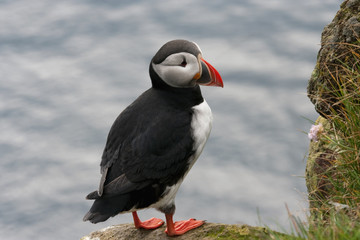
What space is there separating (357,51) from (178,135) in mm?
2195

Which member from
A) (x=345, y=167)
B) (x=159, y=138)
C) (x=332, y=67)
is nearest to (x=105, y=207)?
(x=159, y=138)

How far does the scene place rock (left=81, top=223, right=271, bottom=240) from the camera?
5910 millimetres

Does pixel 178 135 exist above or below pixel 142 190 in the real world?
above

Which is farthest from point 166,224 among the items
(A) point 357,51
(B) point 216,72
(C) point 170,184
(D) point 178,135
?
(A) point 357,51

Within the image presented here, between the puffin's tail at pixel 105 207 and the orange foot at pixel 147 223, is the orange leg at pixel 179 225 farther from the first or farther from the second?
the puffin's tail at pixel 105 207

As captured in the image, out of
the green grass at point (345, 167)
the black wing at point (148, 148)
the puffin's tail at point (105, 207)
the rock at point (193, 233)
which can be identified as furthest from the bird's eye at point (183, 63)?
the rock at point (193, 233)

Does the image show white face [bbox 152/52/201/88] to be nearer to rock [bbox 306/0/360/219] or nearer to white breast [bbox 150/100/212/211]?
white breast [bbox 150/100/212/211]

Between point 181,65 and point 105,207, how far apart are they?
4.73ft

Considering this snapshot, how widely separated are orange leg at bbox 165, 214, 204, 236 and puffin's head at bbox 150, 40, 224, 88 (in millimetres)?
1330

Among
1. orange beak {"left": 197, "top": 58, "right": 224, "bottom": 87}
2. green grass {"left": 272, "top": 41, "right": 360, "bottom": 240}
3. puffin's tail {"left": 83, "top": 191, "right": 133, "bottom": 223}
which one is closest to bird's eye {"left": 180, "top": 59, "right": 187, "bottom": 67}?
orange beak {"left": 197, "top": 58, "right": 224, "bottom": 87}

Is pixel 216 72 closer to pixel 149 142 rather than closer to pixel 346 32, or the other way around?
pixel 149 142

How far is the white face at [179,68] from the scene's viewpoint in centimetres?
565

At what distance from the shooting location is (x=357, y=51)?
6.52 m

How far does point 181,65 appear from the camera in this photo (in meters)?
5.72
